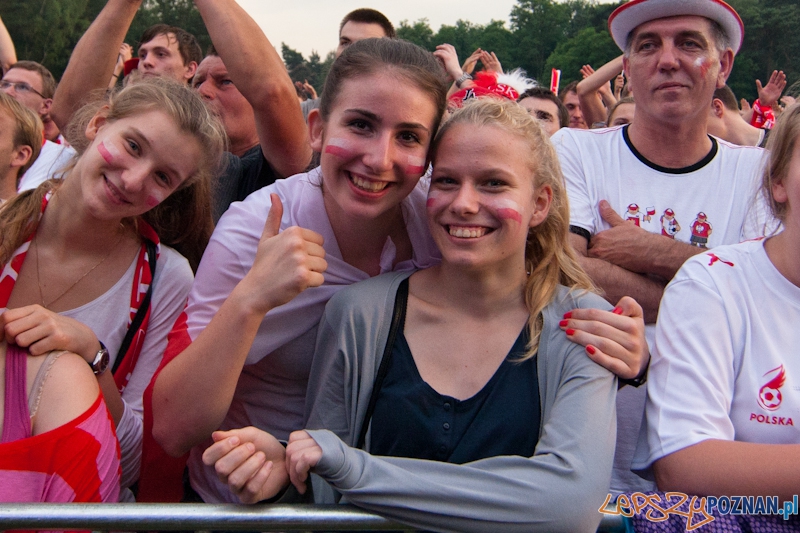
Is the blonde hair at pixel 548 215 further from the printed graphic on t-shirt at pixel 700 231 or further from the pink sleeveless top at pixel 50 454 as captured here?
the pink sleeveless top at pixel 50 454

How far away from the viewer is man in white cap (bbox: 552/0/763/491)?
252 cm

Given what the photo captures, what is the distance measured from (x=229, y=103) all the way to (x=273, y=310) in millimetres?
1911

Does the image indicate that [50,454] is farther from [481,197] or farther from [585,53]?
[585,53]

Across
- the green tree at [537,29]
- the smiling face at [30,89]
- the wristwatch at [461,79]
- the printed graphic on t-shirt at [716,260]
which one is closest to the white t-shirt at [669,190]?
the printed graphic on t-shirt at [716,260]

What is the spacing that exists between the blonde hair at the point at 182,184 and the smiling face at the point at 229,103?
3.13ft

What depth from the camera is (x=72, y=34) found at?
147ft

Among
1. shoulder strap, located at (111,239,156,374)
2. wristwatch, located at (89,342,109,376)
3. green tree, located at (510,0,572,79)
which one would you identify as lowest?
wristwatch, located at (89,342,109,376)

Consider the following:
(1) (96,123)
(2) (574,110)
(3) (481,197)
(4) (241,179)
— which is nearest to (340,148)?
(3) (481,197)

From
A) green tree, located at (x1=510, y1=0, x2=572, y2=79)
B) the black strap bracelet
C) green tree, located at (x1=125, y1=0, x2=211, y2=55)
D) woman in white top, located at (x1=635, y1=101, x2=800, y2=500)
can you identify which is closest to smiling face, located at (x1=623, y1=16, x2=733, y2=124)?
the black strap bracelet

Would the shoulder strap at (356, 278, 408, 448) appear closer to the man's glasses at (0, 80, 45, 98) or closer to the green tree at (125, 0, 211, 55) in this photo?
the man's glasses at (0, 80, 45, 98)

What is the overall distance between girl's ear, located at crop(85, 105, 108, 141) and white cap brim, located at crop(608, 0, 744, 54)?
7.13ft

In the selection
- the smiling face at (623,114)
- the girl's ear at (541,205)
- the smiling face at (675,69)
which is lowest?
the girl's ear at (541,205)

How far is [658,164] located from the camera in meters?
2.74

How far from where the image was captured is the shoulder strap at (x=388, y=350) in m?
1.85
